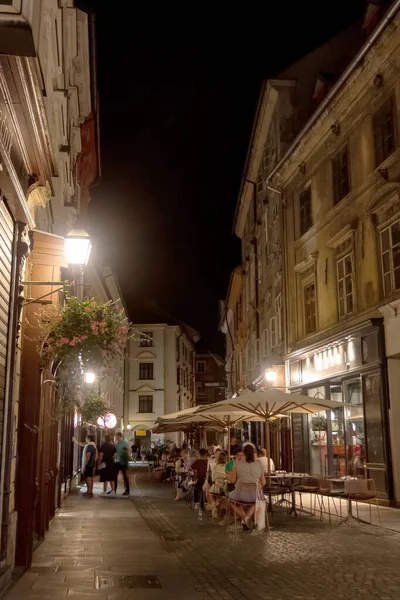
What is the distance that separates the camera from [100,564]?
9797 millimetres

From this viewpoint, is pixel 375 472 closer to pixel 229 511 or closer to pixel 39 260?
pixel 229 511

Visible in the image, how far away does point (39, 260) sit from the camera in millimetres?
10289

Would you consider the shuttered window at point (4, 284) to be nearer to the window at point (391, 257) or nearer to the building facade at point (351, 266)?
the building facade at point (351, 266)

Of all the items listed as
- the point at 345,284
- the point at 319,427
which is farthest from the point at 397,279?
the point at 319,427

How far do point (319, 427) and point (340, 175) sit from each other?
27.4 feet

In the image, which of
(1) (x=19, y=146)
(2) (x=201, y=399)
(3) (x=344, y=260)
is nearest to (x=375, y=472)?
(3) (x=344, y=260)

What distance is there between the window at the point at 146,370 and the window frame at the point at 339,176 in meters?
55.0

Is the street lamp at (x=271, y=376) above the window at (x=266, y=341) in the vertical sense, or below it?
below

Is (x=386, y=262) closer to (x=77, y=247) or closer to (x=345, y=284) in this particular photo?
(x=345, y=284)

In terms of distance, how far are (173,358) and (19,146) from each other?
68.0 m

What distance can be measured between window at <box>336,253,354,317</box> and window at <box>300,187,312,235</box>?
3504mm

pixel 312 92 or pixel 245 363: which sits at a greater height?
pixel 312 92

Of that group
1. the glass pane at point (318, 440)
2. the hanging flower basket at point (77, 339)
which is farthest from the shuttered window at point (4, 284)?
the glass pane at point (318, 440)

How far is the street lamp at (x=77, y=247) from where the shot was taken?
1004 cm
